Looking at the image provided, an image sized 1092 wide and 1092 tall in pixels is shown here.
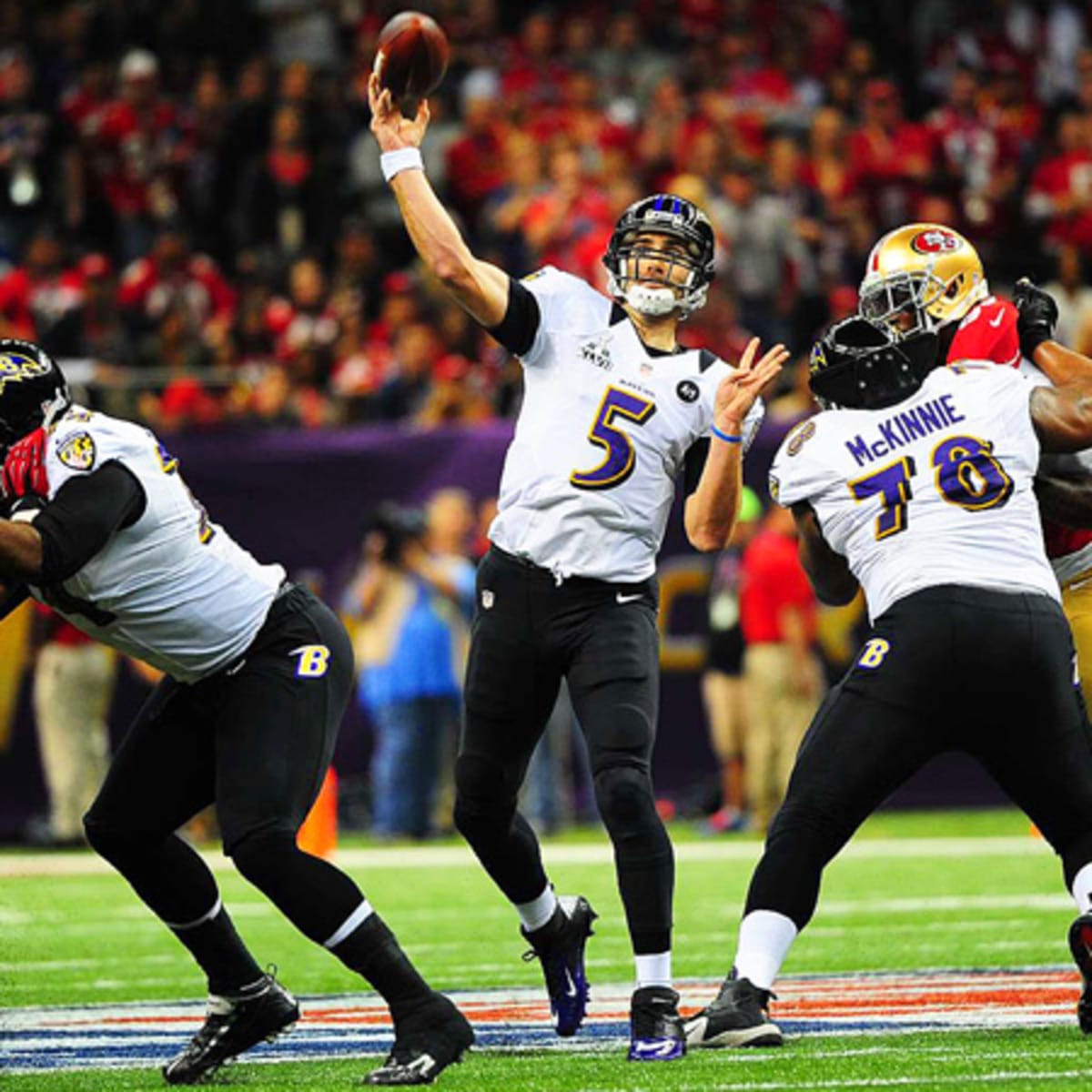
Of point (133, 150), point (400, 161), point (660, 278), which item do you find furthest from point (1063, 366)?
point (133, 150)

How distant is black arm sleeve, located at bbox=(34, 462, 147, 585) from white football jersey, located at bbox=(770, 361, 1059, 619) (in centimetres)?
163

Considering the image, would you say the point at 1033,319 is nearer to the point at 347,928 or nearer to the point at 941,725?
the point at 941,725

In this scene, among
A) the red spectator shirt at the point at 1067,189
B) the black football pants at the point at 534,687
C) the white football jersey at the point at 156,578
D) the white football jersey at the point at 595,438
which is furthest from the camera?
the red spectator shirt at the point at 1067,189

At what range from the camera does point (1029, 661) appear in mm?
5469

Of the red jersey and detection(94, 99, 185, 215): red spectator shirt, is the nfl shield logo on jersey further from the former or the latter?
detection(94, 99, 185, 215): red spectator shirt

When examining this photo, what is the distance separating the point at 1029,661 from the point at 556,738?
8974 millimetres

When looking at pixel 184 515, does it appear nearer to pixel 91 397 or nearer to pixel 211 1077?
pixel 211 1077

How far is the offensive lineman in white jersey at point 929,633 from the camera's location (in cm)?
548

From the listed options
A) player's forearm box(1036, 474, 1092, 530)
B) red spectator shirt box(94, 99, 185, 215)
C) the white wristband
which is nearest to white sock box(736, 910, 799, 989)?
player's forearm box(1036, 474, 1092, 530)

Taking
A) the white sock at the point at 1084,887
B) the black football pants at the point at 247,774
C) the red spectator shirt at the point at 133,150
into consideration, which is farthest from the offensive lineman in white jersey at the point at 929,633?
the red spectator shirt at the point at 133,150

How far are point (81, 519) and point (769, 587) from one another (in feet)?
29.0

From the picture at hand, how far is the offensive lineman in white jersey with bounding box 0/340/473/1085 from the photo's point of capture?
5.23 meters

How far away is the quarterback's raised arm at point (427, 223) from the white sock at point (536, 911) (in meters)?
1.52

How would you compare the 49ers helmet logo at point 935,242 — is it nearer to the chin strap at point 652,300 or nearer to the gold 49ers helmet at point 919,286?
→ the gold 49ers helmet at point 919,286
